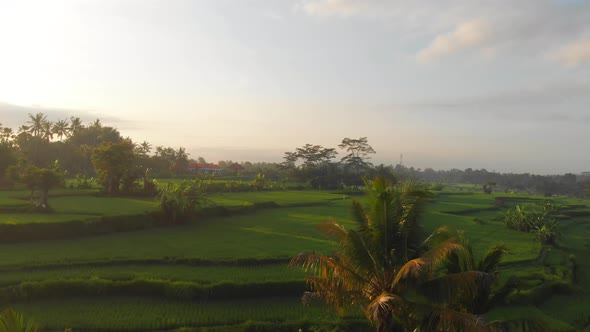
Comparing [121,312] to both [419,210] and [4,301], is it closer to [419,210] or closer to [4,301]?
[4,301]

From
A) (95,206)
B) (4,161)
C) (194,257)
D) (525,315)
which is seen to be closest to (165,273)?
(194,257)

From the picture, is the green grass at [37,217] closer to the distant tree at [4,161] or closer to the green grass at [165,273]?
the green grass at [165,273]

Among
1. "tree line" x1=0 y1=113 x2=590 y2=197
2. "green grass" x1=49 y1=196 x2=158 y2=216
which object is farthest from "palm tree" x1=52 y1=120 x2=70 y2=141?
"green grass" x1=49 y1=196 x2=158 y2=216

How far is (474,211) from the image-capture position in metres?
41.7

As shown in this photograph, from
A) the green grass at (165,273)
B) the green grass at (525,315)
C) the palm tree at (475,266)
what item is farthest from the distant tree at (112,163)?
the palm tree at (475,266)

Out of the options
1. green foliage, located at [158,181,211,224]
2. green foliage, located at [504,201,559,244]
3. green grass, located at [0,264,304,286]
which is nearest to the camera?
green grass, located at [0,264,304,286]

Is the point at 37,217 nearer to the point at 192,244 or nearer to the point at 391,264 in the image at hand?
the point at 192,244

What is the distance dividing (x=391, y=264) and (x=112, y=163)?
26615 millimetres

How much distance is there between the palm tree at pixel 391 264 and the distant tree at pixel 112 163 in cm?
2557

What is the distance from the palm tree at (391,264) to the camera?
6828mm

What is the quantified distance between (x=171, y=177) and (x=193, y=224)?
31604mm

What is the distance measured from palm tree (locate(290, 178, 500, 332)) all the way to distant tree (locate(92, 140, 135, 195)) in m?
25.6

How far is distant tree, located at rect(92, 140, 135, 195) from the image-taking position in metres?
29.0

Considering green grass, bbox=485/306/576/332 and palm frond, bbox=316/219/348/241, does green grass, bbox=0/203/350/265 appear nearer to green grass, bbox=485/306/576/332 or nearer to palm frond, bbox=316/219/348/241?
green grass, bbox=485/306/576/332
